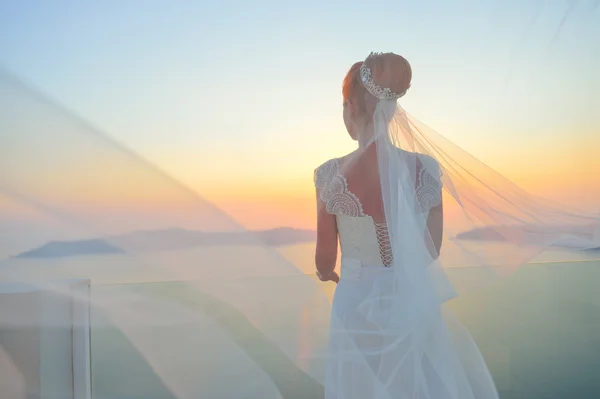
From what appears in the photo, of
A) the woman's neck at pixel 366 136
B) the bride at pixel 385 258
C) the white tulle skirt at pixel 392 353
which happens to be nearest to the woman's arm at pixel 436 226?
the bride at pixel 385 258

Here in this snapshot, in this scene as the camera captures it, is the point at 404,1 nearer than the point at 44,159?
No

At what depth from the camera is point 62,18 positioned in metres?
2.85

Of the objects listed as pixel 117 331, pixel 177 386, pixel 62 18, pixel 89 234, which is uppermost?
pixel 62 18

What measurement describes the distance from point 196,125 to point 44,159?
0.82 meters

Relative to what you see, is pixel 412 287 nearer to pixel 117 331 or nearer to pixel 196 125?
pixel 117 331

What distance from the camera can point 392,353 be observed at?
173 centimetres

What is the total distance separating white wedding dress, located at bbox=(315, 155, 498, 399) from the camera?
5.61 ft

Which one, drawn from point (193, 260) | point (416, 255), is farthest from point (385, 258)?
point (193, 260)

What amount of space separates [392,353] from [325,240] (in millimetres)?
391

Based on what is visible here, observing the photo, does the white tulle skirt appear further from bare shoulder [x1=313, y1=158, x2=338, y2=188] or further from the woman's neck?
the woman's neck

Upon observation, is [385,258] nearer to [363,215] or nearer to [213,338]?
[363,215]

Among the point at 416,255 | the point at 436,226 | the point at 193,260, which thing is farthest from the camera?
the point at 193,260

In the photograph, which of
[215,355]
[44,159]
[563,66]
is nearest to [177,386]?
[215,355]

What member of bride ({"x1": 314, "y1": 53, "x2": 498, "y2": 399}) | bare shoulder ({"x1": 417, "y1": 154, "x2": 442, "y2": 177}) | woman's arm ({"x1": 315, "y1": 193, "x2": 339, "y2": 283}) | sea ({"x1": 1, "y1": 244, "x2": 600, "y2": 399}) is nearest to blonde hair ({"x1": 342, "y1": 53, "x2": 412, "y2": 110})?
bride ({"x1": 314, "y1": 53, "x2": 498, "y2": 399})
